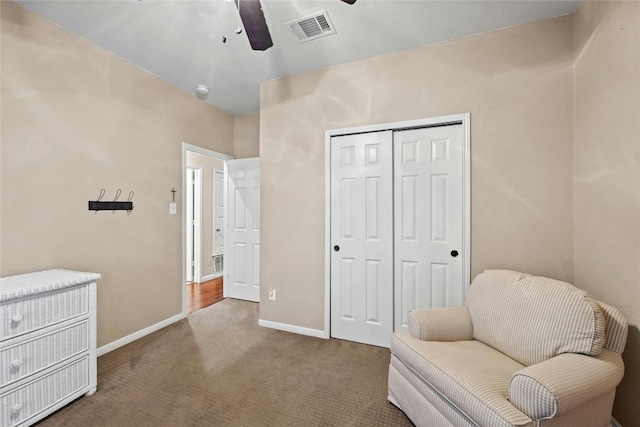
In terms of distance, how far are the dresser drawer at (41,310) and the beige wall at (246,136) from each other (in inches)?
106

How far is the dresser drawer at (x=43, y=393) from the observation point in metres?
1.55

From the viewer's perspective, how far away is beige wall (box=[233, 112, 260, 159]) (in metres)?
4.15

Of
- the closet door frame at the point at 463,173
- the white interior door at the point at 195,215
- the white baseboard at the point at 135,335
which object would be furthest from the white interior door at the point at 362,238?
the white interior door at the point at 195,215

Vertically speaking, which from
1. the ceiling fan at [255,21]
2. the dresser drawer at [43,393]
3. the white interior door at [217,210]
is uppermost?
the ceiling fan at [255,21]

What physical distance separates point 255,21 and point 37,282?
1998 millimetres

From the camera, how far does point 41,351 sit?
5.57 feet

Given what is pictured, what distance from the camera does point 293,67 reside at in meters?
2.85

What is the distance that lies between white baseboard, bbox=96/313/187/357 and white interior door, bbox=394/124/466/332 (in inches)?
95.3

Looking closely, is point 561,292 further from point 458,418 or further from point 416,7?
point 416,7

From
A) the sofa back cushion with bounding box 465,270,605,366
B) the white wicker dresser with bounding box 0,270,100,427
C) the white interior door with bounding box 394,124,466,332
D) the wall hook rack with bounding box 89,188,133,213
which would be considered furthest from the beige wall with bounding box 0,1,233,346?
the sofa back cushion with bounding box 465,270,605,366

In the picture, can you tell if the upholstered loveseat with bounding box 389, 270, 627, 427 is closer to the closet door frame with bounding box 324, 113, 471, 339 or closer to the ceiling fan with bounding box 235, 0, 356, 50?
the closet door frame with bounding box 324, 113, 471, 339

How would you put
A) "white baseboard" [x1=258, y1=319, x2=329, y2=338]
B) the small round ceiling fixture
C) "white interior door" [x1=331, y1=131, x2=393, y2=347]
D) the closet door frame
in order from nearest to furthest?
the closet door frame, "white interior door" [x1=331, y1=131, x2=393, y2=347], "white baseboard" [x1=258, y1=319, x2=329, y2=338], the small round ceiling fixture

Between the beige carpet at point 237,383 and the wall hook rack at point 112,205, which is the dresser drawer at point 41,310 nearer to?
the beige carpet at point 237,383

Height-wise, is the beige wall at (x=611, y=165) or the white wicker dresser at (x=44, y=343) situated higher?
the beige wall at (x=611, y=165)
